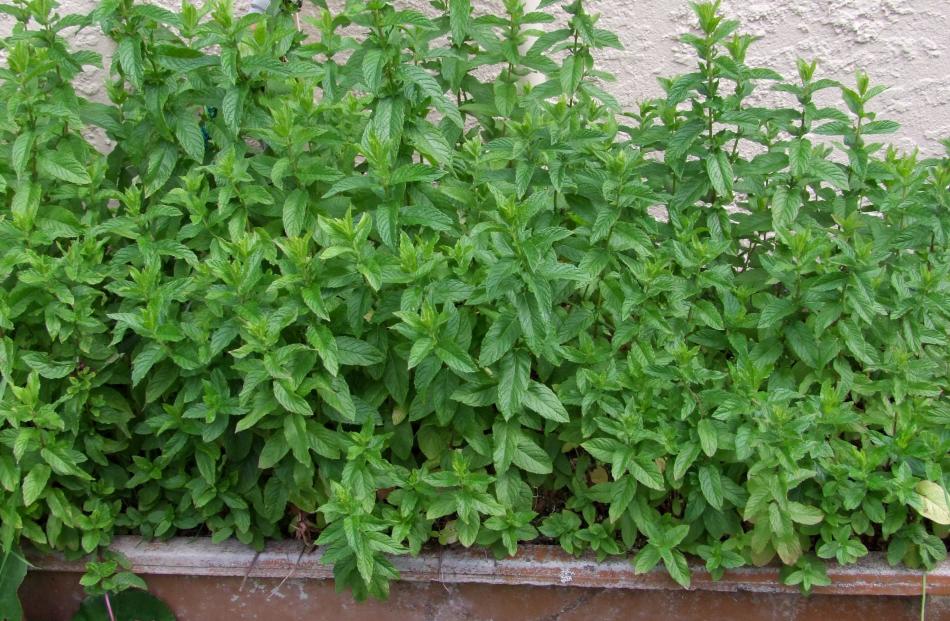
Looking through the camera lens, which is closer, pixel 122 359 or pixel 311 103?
pixel 311 103

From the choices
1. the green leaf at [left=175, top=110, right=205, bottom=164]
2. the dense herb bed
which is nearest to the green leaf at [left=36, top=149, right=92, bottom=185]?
the dense herb bed

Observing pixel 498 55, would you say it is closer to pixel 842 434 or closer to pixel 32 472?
pixel 842 434

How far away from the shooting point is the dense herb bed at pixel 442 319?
2.60 meters

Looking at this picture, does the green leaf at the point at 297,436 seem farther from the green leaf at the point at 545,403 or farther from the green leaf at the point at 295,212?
the green leaf at the point at 545,403

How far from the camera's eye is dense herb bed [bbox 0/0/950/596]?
2.60 m

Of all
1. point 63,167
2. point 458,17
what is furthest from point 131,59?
point 458,17

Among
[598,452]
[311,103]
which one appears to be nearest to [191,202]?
[311,103]

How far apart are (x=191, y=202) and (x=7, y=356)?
0.73 metres

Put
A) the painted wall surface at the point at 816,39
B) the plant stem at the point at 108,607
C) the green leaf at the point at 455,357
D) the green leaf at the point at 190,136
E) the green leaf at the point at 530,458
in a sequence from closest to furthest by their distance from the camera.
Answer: the green leaf at the point at 455,357 → the green leaf at the point at 530,458 → the green leaf at the point at 190,136 → the plant stem at the point at 108,607 → the painted wall surface at the point at 816,39

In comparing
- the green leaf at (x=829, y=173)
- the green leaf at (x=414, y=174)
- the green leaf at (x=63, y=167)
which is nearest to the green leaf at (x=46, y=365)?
the green leaf at (x=63, y=167)

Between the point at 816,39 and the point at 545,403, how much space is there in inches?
92.4

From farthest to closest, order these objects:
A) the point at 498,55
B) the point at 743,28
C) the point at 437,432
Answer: the point at 743,28, the point at 498,55, the point at 437,432

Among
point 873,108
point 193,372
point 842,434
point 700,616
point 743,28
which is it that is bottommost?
point 700,616

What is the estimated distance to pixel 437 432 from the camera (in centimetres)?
283
